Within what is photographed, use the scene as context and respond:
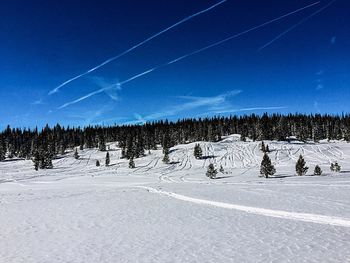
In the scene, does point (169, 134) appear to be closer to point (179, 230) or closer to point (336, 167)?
point (336, 167)

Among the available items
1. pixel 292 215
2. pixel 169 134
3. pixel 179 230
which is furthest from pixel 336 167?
pixel 169 134

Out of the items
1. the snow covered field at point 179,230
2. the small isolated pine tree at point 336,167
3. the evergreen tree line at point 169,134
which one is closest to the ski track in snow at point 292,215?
the snow covered field at point 179,230

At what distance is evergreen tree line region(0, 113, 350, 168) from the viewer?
416 feet

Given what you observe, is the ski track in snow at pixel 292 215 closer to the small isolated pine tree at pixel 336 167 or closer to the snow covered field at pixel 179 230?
the snow covered field at pixel 179 230

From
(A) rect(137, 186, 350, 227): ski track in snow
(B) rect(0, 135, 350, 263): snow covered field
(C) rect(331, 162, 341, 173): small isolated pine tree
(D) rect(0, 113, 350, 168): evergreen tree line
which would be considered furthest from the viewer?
(D) rect(0, 113, 350, 168): evergreen tree line

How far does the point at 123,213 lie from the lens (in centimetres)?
2022

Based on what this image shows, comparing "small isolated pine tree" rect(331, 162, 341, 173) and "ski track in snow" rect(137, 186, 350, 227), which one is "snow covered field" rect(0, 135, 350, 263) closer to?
"ski track in snow" rect(137, 186, 350, 227)

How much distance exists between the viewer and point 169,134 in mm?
138625

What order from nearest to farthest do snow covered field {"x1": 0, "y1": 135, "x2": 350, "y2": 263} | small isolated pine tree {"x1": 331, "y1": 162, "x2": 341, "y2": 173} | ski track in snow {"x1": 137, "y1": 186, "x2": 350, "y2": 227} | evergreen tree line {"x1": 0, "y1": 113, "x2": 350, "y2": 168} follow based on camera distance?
snow covered field {"x1": 0, "y1": 135, "x2": 350, "y2": 263}
ski track in snow {"x1": 137, "y1": 186, "x2": 350, "y2": 227}
small isolated pine tree {"x1": 331, "y1": 162, "x2": 341, "y2": 173}
evergreen tree line {"x1": 0, "y1": 113, "x2": 350, "y2": 168}

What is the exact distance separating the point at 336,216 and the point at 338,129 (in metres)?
143

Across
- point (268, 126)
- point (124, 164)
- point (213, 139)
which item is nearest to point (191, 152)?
point (124, 164)

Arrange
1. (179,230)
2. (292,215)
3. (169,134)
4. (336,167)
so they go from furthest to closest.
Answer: (169,134) → (336,167) → (292,215) → (179,230)

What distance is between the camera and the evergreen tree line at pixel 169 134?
126750mm

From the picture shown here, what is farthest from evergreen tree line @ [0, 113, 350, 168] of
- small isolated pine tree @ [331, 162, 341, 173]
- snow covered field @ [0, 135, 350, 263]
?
snow covered field @ [0, 135, 350, 263]
